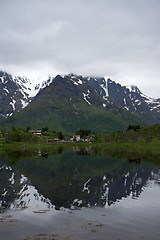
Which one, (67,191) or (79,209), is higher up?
(67,191)

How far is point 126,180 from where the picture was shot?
197 ft

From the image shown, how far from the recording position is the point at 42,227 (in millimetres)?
28750

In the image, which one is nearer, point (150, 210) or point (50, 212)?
point (50, 212)

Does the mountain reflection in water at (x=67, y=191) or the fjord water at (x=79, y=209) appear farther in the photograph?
the mountain reflection in water at (x=67, y=191)

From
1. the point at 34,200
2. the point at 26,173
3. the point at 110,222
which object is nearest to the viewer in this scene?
the point at 110,222

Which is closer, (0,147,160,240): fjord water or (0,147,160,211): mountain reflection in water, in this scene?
(0,147,160,240): fjord water

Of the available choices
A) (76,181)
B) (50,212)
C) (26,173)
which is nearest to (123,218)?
(50,212)

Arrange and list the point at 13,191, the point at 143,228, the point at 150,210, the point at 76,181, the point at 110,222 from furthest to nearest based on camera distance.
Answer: the point at 76,181 < the point at 13,191 < the point at 150,210 < the point at 110,222 < the point at 143,228

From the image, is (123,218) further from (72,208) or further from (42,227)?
(42,227)

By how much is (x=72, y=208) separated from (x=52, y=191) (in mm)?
11701

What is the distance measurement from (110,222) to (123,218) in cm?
256

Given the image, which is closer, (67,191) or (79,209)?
(79,209)

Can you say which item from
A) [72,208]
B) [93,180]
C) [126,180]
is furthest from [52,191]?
[126,180]

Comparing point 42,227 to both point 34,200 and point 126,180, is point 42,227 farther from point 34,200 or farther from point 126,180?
point 126,180
